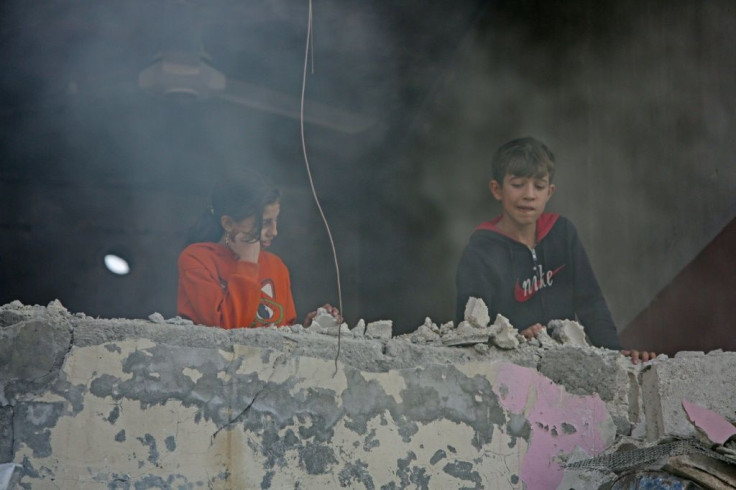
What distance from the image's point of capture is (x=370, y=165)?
4.87 metres

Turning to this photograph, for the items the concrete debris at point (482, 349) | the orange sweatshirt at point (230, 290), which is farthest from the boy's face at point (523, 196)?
the concrete debris at point (482, 349)

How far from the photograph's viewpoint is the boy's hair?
13.4ft

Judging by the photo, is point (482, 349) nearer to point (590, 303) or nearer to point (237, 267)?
point (237, 267)

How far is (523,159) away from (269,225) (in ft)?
4.28

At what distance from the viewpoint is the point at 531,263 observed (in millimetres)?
3828

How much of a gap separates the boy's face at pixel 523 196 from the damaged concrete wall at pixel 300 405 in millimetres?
1287

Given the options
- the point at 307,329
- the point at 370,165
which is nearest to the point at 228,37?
the point at 370,165

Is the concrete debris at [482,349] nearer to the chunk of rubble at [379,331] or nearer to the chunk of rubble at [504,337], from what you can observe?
the chunk of rubble at [504,337]

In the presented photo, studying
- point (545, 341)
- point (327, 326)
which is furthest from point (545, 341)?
point (327, 326)

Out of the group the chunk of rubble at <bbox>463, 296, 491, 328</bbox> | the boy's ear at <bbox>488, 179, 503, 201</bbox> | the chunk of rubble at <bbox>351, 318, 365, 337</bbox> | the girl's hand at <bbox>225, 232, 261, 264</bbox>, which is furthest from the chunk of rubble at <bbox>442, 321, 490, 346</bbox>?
the boy's ear at <bbox>488, 179, 503, 201</bbox>

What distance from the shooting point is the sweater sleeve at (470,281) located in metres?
3.83

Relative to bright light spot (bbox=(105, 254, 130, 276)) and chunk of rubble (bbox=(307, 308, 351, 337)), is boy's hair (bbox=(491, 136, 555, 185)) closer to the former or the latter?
chunk of rubble (bbox=(307, 308, 351, 337))

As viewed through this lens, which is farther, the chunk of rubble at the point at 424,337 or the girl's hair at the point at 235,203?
the girl's hair at the point at 235,203

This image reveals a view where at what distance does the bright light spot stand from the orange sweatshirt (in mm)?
1670
